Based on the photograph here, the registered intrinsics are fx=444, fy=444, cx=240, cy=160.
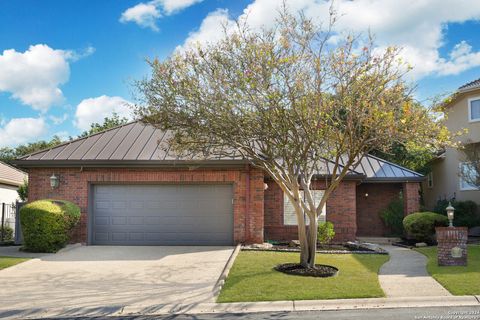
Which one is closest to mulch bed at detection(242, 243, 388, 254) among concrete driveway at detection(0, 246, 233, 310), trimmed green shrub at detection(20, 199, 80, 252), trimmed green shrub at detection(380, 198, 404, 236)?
concrete driveway at detection(0, 246, 233, 310)

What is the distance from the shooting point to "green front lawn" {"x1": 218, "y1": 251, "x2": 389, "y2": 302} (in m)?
7.79

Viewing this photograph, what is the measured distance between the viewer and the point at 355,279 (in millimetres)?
9000

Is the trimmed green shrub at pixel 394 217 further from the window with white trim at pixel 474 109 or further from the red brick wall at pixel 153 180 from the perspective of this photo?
the red brick wall at pixel 153 180

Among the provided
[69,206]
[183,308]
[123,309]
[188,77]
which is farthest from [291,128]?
[69,206]

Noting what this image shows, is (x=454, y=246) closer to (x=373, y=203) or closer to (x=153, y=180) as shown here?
(x=373, y=203)

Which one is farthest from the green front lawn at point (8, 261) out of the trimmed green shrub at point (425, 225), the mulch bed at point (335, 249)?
the trimmed green shrub at point (425, 225)

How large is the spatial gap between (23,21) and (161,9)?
430cm

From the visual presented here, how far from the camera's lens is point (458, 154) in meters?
21.0

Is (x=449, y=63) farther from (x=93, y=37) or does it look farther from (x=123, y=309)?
(x=123, y=309)

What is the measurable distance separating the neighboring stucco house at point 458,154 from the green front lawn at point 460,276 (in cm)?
856

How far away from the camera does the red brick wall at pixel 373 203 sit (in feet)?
60.6

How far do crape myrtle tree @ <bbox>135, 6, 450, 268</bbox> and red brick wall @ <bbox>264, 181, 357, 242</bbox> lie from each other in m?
5.81

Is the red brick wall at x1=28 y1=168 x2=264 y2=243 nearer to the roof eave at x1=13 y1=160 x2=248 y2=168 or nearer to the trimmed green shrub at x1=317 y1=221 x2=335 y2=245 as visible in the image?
the roof eave at x1=13 y1=160 x2=248 y2=168

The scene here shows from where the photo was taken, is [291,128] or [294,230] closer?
[291,128]
